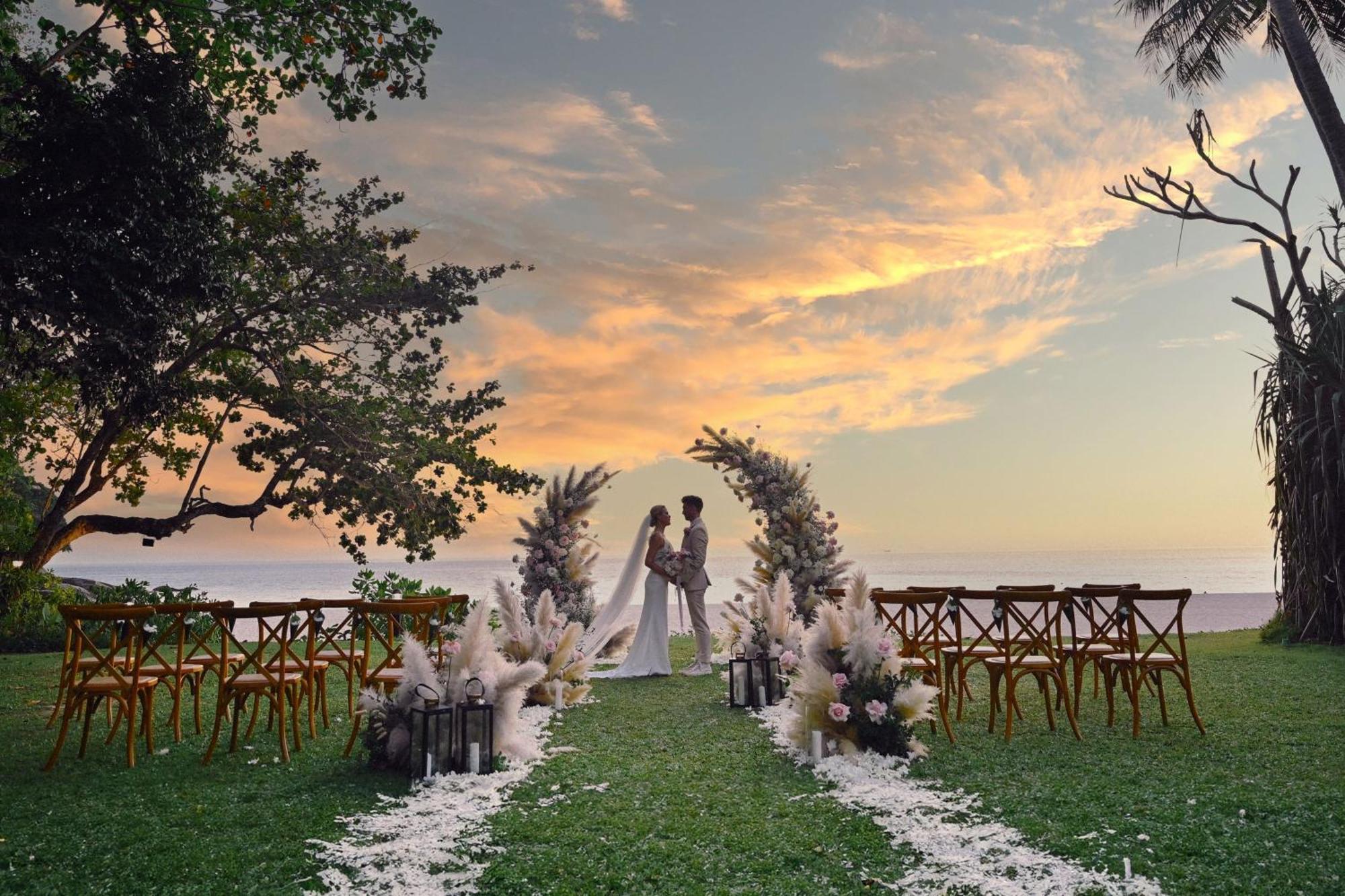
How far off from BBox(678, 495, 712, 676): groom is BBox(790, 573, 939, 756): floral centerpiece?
14.3 ft

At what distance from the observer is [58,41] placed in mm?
8820

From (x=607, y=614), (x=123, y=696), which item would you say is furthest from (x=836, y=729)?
(x=607, y=614)

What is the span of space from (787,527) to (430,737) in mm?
6628

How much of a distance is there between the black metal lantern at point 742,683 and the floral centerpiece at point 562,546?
11.6 ft

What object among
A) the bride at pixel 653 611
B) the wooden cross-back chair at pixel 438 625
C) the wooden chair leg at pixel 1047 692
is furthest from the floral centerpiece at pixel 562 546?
the wooden chair leg at pixel 1047 692

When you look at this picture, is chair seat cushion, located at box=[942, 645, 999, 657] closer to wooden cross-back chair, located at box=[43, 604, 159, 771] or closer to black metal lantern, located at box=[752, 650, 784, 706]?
black metal lantern, located at box=[752, 650, 784, 706]

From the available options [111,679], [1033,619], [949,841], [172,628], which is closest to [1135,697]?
[1033,619]

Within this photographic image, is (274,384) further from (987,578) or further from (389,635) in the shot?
(987,578)

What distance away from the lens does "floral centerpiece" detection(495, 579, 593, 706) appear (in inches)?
330

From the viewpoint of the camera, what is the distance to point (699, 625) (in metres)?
10.9

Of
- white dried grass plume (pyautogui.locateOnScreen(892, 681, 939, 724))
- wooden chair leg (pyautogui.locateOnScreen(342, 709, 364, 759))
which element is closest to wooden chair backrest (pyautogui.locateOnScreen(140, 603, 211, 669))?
wooden chair leg (pyautogui.locateOnScreen(342, 709, 364, 759))

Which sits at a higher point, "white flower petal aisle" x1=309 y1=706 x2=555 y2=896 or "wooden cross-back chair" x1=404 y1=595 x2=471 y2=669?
"wooden cross-back chair" x1=404 y1=595 x2=471 y2=669

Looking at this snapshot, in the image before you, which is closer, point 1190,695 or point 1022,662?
point 1022,662

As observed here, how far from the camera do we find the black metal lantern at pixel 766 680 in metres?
8.16
